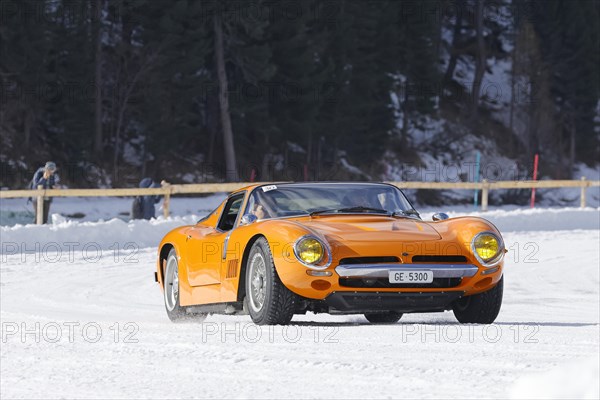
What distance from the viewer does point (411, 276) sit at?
8.75 meters

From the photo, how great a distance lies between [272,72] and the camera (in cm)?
4619

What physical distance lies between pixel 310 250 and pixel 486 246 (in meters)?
1.46

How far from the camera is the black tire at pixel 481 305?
9.34 metres

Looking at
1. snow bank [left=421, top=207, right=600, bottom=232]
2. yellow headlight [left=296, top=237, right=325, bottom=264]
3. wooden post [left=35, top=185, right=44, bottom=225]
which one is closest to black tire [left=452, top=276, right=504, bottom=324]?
yellow headlight [left=296, top=237, right=325, bottom=264]

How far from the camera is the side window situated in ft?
34.2

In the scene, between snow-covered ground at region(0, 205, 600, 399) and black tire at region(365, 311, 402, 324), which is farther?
black tire at region(365, 311, 402, 324)

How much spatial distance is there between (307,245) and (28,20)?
3386 cm

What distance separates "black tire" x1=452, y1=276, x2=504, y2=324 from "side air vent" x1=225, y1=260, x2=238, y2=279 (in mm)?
1744

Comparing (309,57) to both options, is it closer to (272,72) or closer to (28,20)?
(272,72)

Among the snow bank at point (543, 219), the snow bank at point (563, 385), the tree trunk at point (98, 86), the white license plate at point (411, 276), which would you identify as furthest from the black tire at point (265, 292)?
the tree trunk at point (98, 86)

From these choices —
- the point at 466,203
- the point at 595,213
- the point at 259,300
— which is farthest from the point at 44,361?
the point at 466,203

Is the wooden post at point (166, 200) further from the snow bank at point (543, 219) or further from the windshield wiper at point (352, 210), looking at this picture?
the windshield wiper at point (352, 210)

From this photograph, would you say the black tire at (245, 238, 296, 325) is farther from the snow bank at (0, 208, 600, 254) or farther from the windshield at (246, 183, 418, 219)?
the snow bank at (0, 208, 600, 254)

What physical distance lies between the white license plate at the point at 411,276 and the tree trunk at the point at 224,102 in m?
37.8
